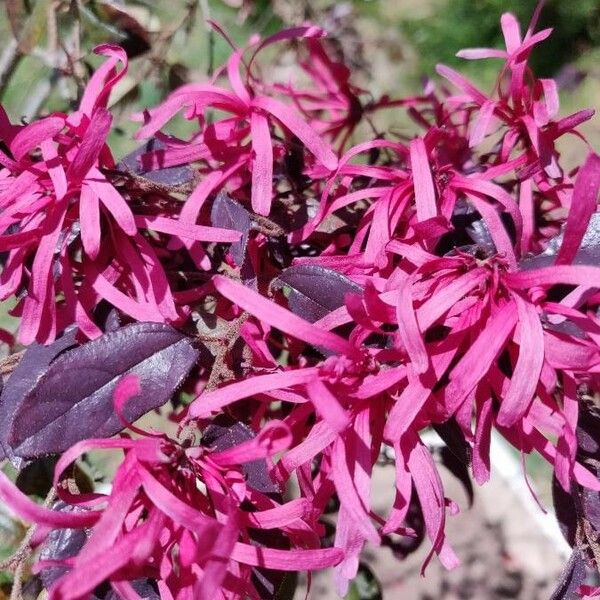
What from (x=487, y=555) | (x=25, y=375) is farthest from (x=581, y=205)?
(x=487, y=555)

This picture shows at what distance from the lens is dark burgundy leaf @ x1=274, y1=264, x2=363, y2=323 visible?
451 millimetres

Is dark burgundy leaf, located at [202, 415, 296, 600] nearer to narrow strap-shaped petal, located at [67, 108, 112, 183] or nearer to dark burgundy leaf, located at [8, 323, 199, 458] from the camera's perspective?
dark burgundy leaf, located at [8, 323, 199, 458]

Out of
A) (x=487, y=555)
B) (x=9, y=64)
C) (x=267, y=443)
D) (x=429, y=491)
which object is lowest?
(x=487, y=555)

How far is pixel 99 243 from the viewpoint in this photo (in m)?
0.46

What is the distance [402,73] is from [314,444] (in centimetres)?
230

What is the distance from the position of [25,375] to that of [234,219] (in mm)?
175

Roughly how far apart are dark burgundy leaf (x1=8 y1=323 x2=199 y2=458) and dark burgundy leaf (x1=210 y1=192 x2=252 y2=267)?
0.22 feet

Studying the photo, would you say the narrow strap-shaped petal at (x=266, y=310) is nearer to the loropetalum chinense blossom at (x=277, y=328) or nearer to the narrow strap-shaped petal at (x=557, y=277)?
the loropetalum chinense blossom at (x=277, y=328)

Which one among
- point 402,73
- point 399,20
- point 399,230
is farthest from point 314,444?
point 399,20

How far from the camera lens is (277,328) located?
17.4 inches

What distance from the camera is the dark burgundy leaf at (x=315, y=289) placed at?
451 millimetres

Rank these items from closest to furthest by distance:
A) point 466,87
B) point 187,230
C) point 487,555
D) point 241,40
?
point 187,230 → point 466,87 → point 487,555 → point 241,40

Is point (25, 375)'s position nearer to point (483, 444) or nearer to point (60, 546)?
point (60, 546)

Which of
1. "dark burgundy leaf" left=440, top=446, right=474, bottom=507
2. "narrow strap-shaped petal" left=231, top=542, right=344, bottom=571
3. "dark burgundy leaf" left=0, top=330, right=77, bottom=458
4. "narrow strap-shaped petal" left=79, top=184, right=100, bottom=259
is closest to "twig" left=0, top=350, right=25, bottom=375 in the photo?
"dark burgundy leaf" left=0, top=330, right=77, bottom=458
